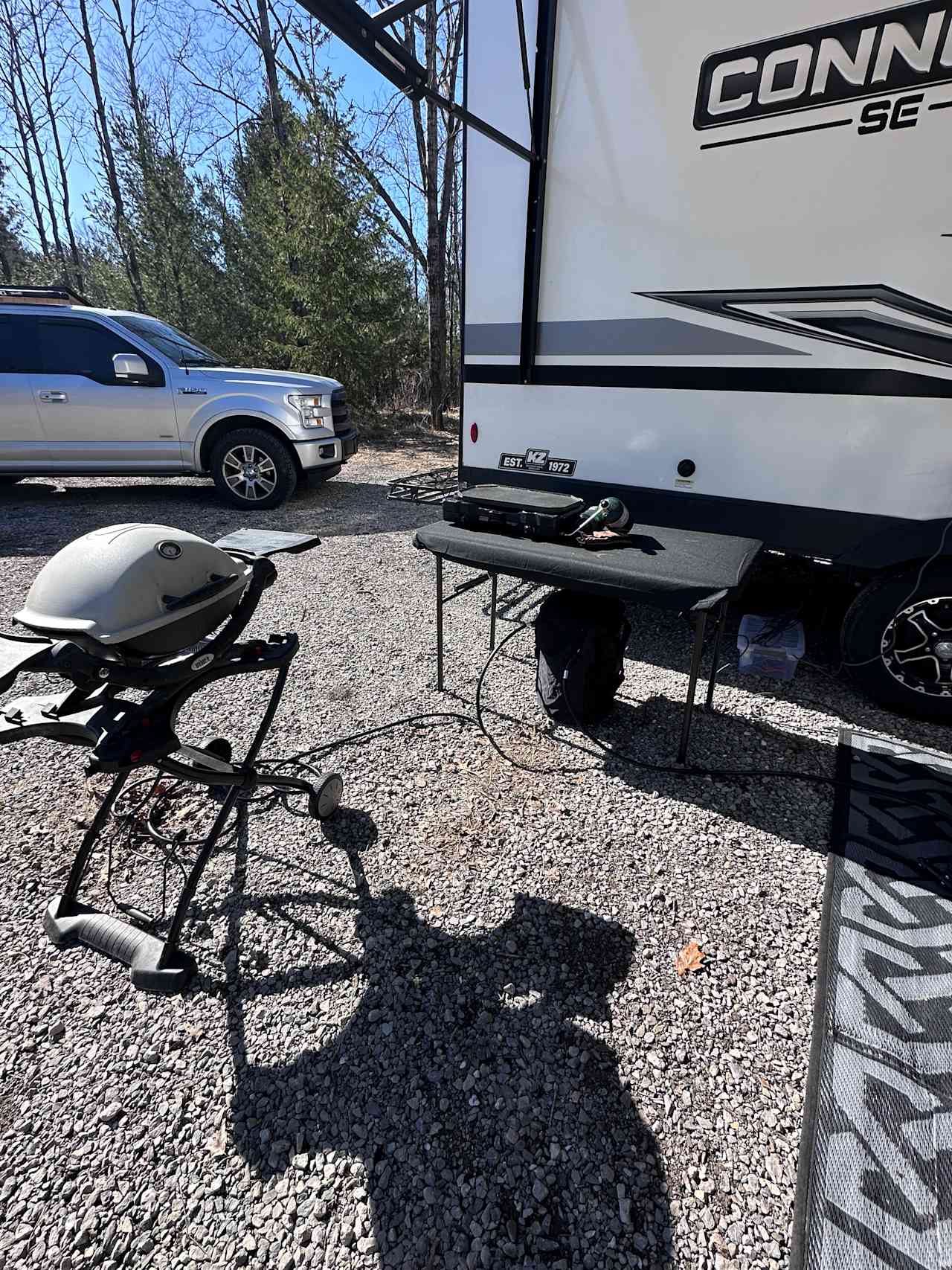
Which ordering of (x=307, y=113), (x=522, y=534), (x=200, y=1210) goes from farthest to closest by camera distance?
1. (x=307, y=113)
2. (x=522, y=534)
3. (x=200, y=1210)

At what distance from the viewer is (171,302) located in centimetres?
1516

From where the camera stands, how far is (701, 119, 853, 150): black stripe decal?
2.39 meters

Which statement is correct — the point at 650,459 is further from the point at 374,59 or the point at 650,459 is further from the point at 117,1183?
the point at 117,1183

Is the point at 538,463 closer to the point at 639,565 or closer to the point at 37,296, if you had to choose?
the point at 639,565

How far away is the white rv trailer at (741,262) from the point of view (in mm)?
2363

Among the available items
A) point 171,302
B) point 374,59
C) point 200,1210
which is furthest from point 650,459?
point 171,302

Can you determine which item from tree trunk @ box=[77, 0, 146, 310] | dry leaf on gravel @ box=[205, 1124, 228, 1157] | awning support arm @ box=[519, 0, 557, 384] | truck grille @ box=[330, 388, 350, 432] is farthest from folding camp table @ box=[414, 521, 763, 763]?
tree trunk @ box=[77, 0, 146, 310]

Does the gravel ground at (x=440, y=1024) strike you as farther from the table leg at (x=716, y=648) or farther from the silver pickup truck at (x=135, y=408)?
the silver pickup truck at (x=135, y=408)

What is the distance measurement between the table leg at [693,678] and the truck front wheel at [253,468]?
526 centimetres

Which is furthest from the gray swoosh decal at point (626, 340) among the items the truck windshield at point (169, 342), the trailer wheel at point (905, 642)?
the truck windshield at point (169, 342)

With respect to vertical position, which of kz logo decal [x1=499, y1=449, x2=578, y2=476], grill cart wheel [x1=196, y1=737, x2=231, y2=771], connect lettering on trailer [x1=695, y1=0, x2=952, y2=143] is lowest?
grill cart wheel [x1=196, y1=737, x2=231, y2=771]

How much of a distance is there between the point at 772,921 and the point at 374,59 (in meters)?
3.76

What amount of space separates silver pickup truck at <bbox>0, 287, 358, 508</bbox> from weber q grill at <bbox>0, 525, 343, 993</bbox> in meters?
5.05

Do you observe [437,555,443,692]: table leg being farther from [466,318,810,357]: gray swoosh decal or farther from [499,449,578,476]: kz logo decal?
[466,318,810,357]: gray swoosh decal
